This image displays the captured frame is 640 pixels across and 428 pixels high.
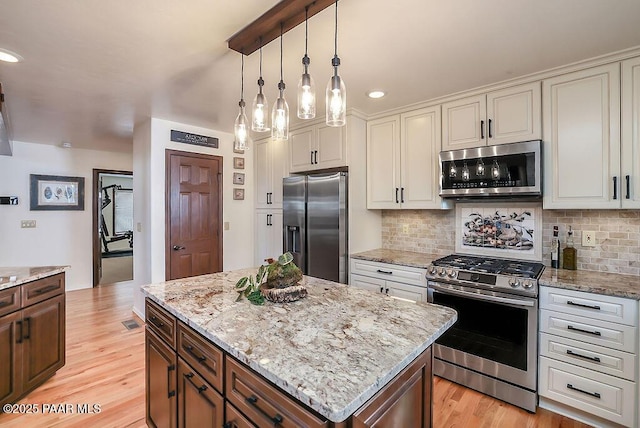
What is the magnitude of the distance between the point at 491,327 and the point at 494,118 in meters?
1.65

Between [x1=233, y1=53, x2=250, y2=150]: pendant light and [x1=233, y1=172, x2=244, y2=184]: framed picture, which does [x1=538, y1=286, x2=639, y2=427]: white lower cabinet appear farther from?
[x1=233, y1=172, x2=244, y2=184]: framed picture

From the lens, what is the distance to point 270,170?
400 cm

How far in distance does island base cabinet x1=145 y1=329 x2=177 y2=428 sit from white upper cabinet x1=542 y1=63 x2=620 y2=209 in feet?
8.93

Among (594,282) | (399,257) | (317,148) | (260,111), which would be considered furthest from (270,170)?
(594,282)

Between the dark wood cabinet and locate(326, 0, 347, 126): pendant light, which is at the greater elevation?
locate(326, 0, 347, 126): pendant light

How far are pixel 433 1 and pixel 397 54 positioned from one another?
0.51 meters

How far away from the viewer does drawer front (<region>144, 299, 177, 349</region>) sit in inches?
59.2

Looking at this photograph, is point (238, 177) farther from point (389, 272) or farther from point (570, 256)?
point (570, 256)

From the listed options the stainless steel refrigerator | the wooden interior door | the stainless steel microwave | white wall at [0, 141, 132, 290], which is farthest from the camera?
white wall at [0, 141, 132, 290]

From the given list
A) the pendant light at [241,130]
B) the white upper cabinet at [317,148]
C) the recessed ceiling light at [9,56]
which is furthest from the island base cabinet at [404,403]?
the recessed ceiling light at [9,56]

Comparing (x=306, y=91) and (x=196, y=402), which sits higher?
(x=306, y=91)

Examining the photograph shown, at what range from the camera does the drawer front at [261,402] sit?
86cm

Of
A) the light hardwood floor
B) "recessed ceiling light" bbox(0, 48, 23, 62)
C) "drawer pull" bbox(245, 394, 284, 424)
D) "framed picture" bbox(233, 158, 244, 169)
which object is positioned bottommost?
the light hardwood floor

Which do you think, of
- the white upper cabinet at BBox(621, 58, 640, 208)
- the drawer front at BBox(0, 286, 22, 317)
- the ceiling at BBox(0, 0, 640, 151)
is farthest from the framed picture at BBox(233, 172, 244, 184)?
the white upper cabinet at BBox(621, 58, 640, 208)
